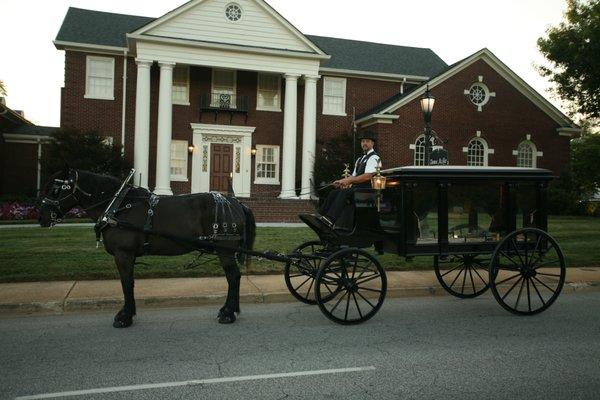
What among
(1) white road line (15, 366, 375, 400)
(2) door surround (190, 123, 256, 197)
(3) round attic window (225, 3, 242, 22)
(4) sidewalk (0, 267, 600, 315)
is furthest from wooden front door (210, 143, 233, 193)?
(1) white road line (15, 366, 375, 400)

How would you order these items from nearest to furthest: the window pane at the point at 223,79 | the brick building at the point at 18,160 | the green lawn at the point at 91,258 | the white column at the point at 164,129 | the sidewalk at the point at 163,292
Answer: the sidewalk at the point at 163,292 < the green lawn at the point at 91,258 < the white column at the point at 164,129 < the window pane at the point at 223,79 < the brick building at the point at 18,160

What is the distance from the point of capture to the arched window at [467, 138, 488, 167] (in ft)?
86.9

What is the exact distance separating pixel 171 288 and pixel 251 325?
224 centimetres

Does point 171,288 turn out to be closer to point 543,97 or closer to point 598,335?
point 598,335

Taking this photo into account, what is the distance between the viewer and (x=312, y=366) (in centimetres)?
461

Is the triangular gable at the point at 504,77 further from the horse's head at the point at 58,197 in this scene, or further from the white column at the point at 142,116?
the horse's head at the point at 58,197

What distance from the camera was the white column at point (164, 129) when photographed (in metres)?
21.6

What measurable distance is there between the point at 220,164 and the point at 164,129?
3.69m

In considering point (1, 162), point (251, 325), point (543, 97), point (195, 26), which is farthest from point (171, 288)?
point (543, 97)

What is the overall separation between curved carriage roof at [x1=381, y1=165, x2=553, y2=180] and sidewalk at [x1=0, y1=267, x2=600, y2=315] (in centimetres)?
241

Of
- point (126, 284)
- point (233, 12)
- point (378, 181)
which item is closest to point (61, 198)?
point (126, 284)

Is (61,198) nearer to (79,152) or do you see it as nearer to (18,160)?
(79,152)

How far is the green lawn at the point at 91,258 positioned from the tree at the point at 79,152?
17.9ft

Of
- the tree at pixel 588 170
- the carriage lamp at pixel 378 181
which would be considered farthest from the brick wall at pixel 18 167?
the tree at pixel 588 170
